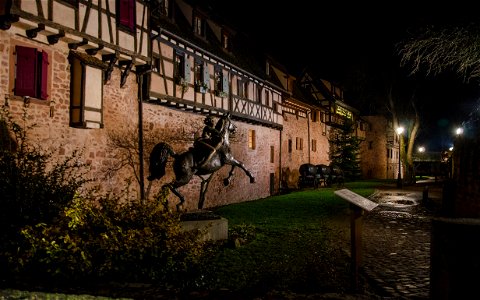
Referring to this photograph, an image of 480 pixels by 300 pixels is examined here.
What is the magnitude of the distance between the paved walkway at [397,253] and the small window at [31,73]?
9591mm

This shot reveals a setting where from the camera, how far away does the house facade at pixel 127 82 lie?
34.2ft

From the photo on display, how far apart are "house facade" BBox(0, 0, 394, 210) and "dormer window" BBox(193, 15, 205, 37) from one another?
6 centimetres

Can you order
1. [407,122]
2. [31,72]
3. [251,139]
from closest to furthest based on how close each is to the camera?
1. [31,72]
2. [251,139]
3. [407,122]

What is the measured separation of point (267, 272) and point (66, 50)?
9.34 metres

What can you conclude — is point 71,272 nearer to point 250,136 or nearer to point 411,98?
point 250,136

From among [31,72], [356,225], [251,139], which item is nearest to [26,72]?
[31,72]

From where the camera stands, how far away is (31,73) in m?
10.5

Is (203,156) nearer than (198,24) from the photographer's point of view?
Yes

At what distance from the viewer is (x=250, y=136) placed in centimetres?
2373

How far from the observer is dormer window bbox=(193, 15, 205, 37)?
18.4 meters

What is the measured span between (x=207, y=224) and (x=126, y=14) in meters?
8.30

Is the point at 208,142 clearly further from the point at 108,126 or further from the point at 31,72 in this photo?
the point at 31,72

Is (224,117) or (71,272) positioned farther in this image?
(224,117)

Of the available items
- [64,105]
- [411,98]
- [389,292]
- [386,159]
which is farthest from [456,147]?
[386,159]
